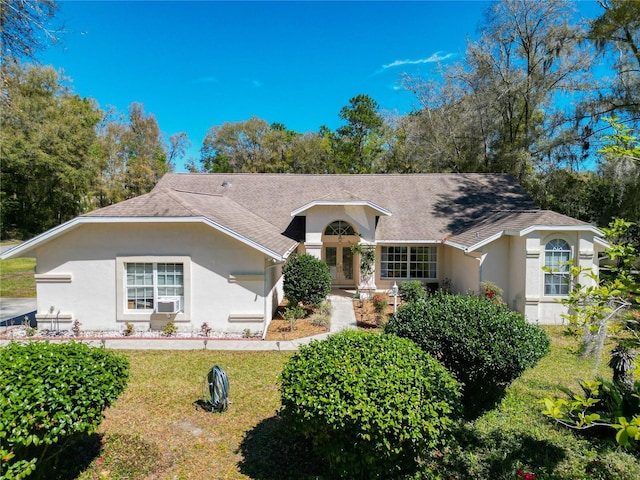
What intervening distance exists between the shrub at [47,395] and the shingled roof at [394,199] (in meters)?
9.99

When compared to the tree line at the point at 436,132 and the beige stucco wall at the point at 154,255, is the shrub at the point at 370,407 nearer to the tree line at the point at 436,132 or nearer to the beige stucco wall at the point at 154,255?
the tree line at the point at 436,132

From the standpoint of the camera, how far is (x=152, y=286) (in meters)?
11.4

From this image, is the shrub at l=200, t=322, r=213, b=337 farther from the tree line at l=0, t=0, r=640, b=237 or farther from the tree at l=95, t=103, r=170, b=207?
the tree at l=95, t=103, r=170, b=207

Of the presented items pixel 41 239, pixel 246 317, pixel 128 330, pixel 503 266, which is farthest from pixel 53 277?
pixel 503 266

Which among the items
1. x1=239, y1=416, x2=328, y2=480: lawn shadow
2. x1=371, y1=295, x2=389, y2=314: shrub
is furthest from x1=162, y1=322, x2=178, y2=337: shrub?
x1=371, y1=295, x2=389, y2=314: shrub

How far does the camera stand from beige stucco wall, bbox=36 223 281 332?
11.3 m

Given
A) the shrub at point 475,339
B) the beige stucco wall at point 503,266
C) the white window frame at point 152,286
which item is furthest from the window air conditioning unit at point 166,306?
the beige stucco wall at point 503,266

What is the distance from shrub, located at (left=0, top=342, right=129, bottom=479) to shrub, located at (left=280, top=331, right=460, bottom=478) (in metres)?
2.48

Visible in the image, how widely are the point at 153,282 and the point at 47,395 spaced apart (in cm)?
764

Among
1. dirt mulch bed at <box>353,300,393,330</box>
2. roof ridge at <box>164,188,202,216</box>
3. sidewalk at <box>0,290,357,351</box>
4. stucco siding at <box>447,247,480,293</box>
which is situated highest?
roof ridge at <box>164,188,202,216</box>

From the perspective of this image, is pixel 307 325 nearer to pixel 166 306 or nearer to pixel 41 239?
pixel 166 306

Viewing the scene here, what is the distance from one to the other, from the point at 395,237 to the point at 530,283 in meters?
6.20

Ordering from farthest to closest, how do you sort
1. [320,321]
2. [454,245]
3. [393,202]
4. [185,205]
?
[393,202], [454,245], [320,321], [185,205]

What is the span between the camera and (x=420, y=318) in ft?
21.0
